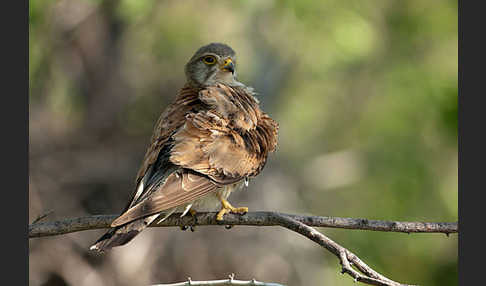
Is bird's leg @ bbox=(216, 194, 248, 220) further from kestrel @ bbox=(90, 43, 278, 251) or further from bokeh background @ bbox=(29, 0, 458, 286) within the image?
bokeh background @ bbox=(29, 0, 458, 286)

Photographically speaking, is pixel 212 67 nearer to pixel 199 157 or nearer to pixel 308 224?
pixel 199 157

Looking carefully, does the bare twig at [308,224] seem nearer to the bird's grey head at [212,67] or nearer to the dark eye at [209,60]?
the bird's grey head at [212,67]

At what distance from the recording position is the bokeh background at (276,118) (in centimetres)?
898

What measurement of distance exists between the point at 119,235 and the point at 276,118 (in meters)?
8.88

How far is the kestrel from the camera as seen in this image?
13.2 feet

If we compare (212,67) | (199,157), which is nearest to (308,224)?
(199,157)

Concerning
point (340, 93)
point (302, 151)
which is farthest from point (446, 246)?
point (340, 93)

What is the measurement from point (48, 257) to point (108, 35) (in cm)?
441

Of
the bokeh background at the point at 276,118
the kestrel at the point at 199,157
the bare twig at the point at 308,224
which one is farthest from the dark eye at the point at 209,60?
the bokeh background at the point at 276,118

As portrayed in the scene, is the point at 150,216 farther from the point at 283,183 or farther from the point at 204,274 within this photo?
the point at 283,183

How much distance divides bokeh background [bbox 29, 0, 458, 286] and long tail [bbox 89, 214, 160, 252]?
4.45 m

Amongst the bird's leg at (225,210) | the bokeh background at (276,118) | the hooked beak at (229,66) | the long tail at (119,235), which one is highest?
the bokeh background at (276,118)

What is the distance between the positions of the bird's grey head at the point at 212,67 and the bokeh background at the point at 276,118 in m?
2.34

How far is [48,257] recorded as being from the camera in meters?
8.39
